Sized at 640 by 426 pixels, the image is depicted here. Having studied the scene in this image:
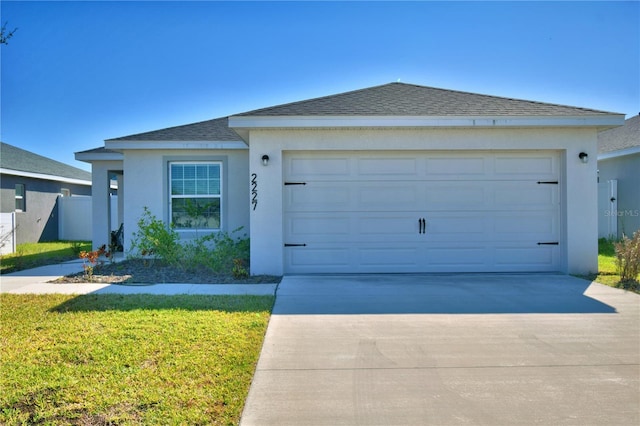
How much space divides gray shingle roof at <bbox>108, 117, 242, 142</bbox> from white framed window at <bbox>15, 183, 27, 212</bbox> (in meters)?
10.6

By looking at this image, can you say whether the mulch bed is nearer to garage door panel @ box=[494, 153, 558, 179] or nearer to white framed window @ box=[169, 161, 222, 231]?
white framed window @ box=[169, 161, 222, 231]

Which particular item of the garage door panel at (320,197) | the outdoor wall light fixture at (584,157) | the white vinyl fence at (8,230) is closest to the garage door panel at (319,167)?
the garage door panel at (320,197)

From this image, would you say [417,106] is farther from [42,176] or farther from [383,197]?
[42,176]

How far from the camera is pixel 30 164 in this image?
19.0m

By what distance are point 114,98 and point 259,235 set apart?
9018 mm

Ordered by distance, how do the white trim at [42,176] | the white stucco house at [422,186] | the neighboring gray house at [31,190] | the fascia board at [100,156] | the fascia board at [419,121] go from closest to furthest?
the fascia board at [419,121] < the white stucco house at [422,186] < the fascia board at [100,156] < the white trim at [42,176] < the neighboring gray house at [31,190]

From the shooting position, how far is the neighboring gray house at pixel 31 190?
55.5ft

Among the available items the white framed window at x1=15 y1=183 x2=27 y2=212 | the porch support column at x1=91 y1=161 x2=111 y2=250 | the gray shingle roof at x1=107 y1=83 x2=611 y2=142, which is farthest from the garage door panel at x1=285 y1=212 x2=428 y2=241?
the white framed window at x1=15 y1=183 x2=27 y2=212

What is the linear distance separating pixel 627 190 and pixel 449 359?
13690 mm

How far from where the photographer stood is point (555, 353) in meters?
4.29

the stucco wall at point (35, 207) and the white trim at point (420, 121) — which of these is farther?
the stucco wall at point (35, 207)

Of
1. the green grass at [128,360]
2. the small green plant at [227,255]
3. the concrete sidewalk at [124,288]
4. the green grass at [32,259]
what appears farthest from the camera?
the green grass at [32,259]

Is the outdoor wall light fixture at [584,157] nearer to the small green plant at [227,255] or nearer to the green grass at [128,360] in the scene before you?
the green grass at [128,360]

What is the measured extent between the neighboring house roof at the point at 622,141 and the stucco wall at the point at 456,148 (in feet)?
21.8
